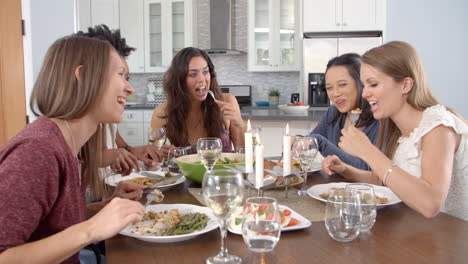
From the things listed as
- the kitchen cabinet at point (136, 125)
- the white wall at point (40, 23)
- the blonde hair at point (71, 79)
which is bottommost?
the kitchen cabinet at point (136, 125)

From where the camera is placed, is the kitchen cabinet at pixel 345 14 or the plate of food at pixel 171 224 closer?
the plate of food at pixel 171 224

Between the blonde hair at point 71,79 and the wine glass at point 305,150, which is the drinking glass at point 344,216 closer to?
the wine glass at point 305,150

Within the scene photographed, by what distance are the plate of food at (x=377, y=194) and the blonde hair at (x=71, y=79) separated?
0.83m

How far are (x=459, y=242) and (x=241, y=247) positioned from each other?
578 mm

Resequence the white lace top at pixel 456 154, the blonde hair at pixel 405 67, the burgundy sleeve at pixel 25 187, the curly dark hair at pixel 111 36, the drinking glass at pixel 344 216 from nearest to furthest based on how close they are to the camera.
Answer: the burgundy sleeve at pixel 25 187, the drinking glass at pixel 344 216, the white lace top at pixel 456 154, the blonde hair at pixel 405 67, the curly dark hair at pixel 111 36

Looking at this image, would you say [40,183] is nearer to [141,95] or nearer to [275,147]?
[275,147]

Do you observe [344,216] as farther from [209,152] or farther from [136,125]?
[136,125]

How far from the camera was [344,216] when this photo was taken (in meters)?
1.10

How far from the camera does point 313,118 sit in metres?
3.85

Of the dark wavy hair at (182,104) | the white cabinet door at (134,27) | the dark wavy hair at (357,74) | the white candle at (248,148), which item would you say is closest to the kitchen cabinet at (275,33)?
the white cabinet door at (134,27)

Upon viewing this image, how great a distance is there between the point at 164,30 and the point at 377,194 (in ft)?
14.7

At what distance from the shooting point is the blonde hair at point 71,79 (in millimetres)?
1205

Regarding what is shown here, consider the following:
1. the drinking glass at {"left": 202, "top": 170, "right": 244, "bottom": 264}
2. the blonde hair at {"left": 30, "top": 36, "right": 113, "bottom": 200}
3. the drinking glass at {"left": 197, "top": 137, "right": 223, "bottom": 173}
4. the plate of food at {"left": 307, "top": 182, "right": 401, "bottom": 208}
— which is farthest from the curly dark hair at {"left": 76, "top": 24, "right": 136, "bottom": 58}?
the drinking glass at {"left": 202, "top": 170, "right": 244, "bottom": 264}

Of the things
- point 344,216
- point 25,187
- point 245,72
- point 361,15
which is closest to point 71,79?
point 25,187
